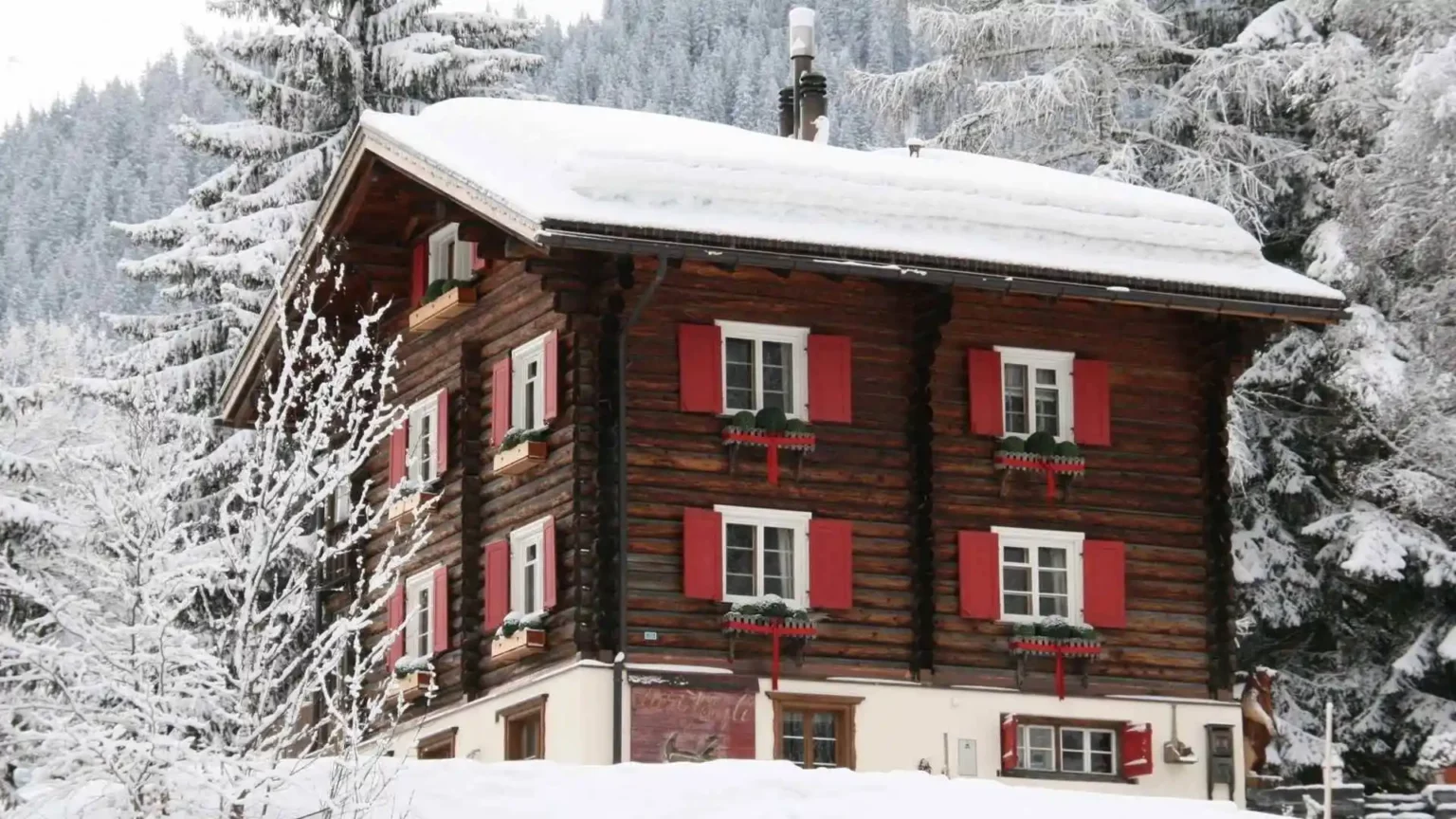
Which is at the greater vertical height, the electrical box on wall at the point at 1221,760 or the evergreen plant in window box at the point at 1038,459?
the evergreen plant in window box at the point at 1038,459

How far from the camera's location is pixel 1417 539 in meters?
37.7

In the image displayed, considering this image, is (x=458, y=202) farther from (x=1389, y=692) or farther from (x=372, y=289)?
(x=1389, y=692)

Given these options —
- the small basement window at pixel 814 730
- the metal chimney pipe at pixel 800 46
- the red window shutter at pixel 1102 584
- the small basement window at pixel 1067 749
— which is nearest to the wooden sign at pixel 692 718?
the small basement window at pixel 814 730

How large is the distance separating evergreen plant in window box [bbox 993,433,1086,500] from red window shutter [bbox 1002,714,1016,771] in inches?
107

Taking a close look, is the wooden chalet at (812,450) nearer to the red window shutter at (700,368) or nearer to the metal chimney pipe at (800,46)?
the red window shutter at (700,368)

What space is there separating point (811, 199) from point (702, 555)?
4195mm

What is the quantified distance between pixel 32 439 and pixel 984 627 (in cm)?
1454

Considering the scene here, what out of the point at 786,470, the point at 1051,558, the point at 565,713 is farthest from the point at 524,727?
the point at 1051,558

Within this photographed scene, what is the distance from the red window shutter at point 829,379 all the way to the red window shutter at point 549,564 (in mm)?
3148

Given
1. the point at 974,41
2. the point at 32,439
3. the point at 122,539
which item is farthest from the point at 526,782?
the point at 974,41

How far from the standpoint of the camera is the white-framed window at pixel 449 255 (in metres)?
33.0

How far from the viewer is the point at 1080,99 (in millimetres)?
41969

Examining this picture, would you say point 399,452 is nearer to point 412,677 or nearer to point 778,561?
point 412,677

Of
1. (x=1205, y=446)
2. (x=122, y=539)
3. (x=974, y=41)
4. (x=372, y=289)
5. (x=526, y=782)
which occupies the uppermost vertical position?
(x=974, y=41)
